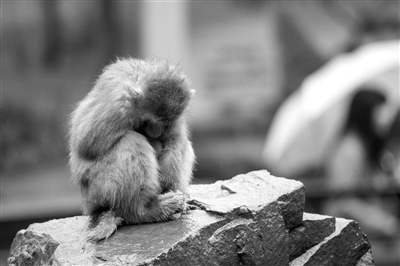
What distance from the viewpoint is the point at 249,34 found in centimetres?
1025

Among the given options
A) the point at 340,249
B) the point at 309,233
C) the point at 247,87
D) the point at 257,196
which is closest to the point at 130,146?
the point at 257,196

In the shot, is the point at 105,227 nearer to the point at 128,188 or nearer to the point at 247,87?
the point at 128,188

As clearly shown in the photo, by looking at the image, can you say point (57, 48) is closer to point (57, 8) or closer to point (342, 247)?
point (57, 8)

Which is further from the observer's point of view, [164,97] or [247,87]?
[247,87]

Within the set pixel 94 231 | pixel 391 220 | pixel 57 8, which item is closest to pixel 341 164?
pixel 391 220

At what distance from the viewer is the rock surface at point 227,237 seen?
445 cm

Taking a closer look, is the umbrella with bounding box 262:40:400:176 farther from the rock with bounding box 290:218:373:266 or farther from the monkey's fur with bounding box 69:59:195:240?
the monkey's fur with bounding box 69:59:195:240

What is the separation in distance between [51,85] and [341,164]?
5508 millimetres

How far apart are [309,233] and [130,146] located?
1833 millimetres

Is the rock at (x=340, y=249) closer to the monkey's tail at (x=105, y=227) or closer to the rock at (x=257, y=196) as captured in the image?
the rock at (x=257, y=196)

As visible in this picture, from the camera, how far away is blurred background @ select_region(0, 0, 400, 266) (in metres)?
10.2

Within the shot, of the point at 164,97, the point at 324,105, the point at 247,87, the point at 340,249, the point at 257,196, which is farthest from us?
the point at 324,105

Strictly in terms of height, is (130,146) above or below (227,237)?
above

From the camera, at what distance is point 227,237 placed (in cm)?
470
